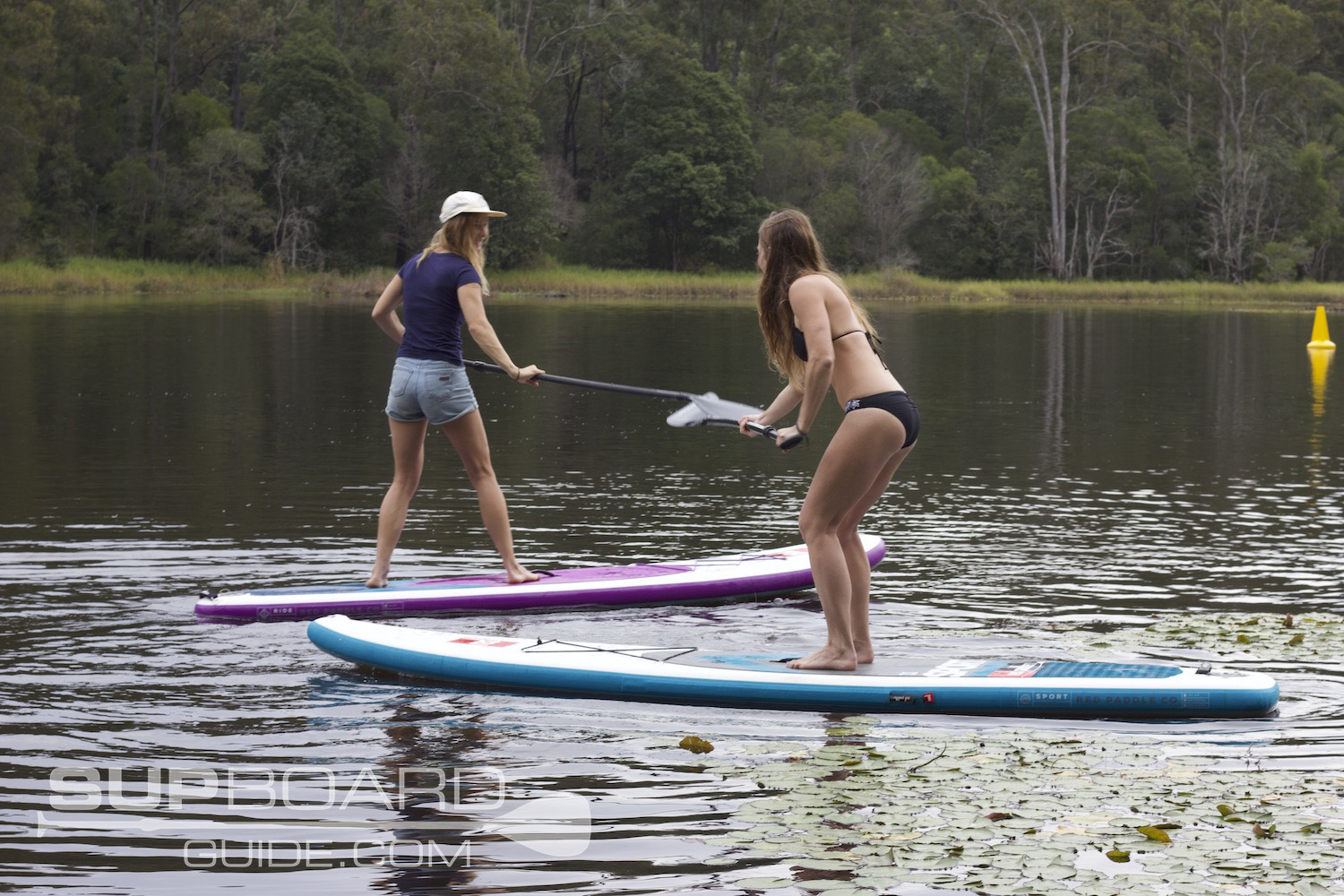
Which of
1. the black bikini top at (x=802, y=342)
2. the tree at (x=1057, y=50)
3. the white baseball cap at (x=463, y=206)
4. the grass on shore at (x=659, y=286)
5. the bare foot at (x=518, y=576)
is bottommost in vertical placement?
the bare foot at (x=518, y=576)

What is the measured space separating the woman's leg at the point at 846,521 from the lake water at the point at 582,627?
1.79 feet

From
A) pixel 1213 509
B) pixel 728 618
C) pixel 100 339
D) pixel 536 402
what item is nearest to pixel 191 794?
pixel 728 618

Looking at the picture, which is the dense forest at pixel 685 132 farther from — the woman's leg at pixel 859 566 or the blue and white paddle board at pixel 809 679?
the woman's leg at pixel 859 566

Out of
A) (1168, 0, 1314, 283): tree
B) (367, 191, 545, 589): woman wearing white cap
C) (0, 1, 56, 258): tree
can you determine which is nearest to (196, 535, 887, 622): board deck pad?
(367, 191, 545, 589): woman wearing white cap

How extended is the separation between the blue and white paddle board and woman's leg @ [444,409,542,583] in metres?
1.41

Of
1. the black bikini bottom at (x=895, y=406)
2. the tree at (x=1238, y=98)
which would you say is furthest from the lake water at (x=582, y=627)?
the tree at (x=1238, y=98)

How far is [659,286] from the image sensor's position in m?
65.6

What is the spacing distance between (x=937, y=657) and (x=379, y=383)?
693 inches

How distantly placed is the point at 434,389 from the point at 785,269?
2.50 meters

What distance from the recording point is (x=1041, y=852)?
5102 mm

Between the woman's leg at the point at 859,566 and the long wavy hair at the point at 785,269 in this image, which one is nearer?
the long wavy hair at the point at 785,269

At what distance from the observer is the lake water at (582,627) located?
5.21 m

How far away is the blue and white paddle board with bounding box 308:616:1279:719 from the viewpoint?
673cm

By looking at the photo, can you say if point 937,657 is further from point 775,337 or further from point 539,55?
point 539,55
